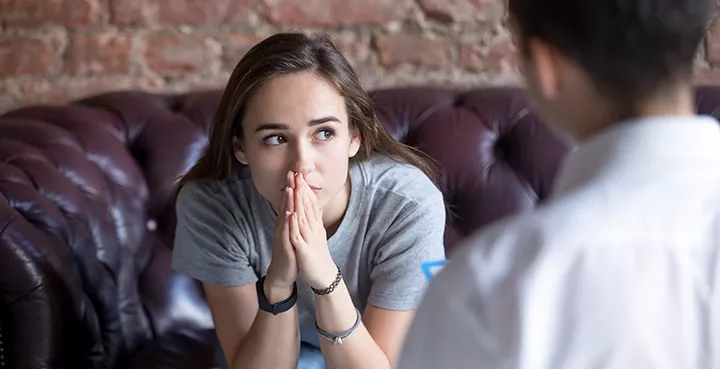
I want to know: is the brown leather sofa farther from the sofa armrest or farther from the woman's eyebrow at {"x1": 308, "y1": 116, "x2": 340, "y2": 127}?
the woman's eyebrow at {"x1": 308, "y1": 116, "x2": 340, "y2": 127}

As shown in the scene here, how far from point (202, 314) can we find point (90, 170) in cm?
40

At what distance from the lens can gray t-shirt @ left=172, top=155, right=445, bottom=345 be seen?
1543mm

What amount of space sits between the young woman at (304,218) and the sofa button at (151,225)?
17.4 inches

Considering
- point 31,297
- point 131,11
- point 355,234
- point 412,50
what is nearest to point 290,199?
point 355,234

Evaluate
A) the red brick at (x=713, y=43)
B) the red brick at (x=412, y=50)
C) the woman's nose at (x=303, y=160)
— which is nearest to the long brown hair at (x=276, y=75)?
the woman's nose at (x=303, y=160)

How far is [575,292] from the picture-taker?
26.9 inches

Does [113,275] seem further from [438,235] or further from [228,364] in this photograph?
[438,235]

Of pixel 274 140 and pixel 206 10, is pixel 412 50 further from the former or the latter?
pixel 274 140

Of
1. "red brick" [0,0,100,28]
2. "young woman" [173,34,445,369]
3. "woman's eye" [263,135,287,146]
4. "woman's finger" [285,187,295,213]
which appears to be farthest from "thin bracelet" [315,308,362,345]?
"red brick" [0,0,100,28]

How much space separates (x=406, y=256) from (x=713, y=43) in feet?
3.86

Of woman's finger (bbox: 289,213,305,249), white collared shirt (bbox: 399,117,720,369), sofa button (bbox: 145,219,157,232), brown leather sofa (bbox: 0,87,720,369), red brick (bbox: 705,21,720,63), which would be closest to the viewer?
white collared shirt (bbox: 399,117,720,369)

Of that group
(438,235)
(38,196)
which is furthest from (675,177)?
(38,196)

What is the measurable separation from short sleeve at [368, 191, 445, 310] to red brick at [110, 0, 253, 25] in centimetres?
101

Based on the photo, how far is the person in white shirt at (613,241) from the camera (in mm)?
676
